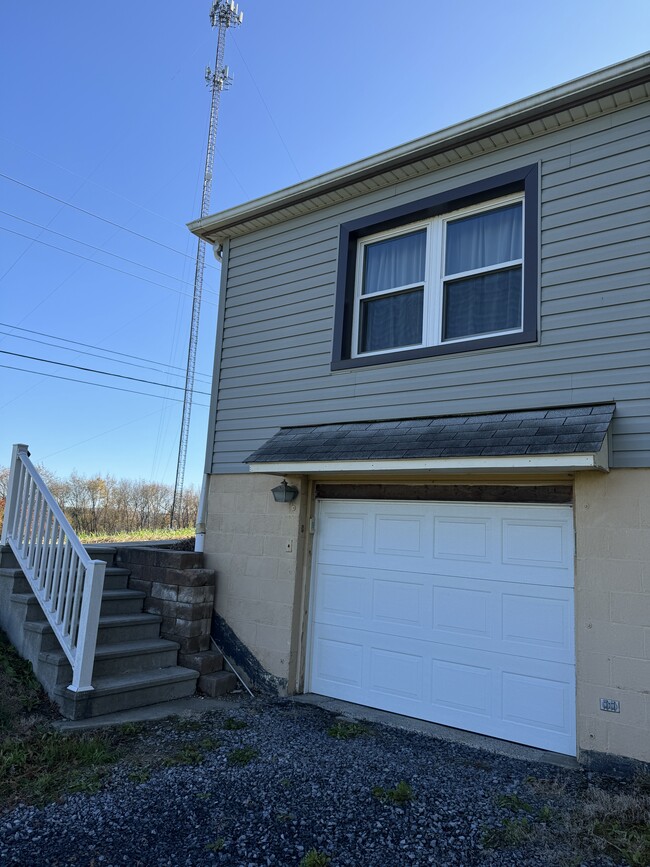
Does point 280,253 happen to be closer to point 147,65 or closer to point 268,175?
point 268,175

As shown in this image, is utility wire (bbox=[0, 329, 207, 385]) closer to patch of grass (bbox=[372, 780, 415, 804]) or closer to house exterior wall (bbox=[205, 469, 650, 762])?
patch of grass (bbox=[372, 780, 415, 804])

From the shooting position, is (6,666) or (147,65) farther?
(147,65)

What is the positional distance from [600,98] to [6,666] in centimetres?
Answer: 669

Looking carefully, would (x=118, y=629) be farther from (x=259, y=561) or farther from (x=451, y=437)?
(x=451, y=437)

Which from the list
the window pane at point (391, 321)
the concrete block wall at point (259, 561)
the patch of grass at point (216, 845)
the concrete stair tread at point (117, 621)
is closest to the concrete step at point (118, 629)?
the concrete stair tread at point (117, 621)

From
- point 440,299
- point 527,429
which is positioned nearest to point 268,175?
point 440,299

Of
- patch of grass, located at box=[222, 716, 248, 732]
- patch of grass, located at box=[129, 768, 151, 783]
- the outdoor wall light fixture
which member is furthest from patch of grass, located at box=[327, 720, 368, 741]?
the outdoor wall light fixture

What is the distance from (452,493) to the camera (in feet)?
16.5

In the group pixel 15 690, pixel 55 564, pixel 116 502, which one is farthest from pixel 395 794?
pixel 116 502

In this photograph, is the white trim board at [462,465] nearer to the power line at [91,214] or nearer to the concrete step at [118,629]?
the concrete step at [118,629]

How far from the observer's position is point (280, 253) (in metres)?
6.50

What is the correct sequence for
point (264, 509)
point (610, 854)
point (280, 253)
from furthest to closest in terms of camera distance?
point (280, 253) → point (264, 509) → point (610, 854)

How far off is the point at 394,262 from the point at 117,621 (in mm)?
4419

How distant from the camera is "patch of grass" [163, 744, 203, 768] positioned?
3.84m
